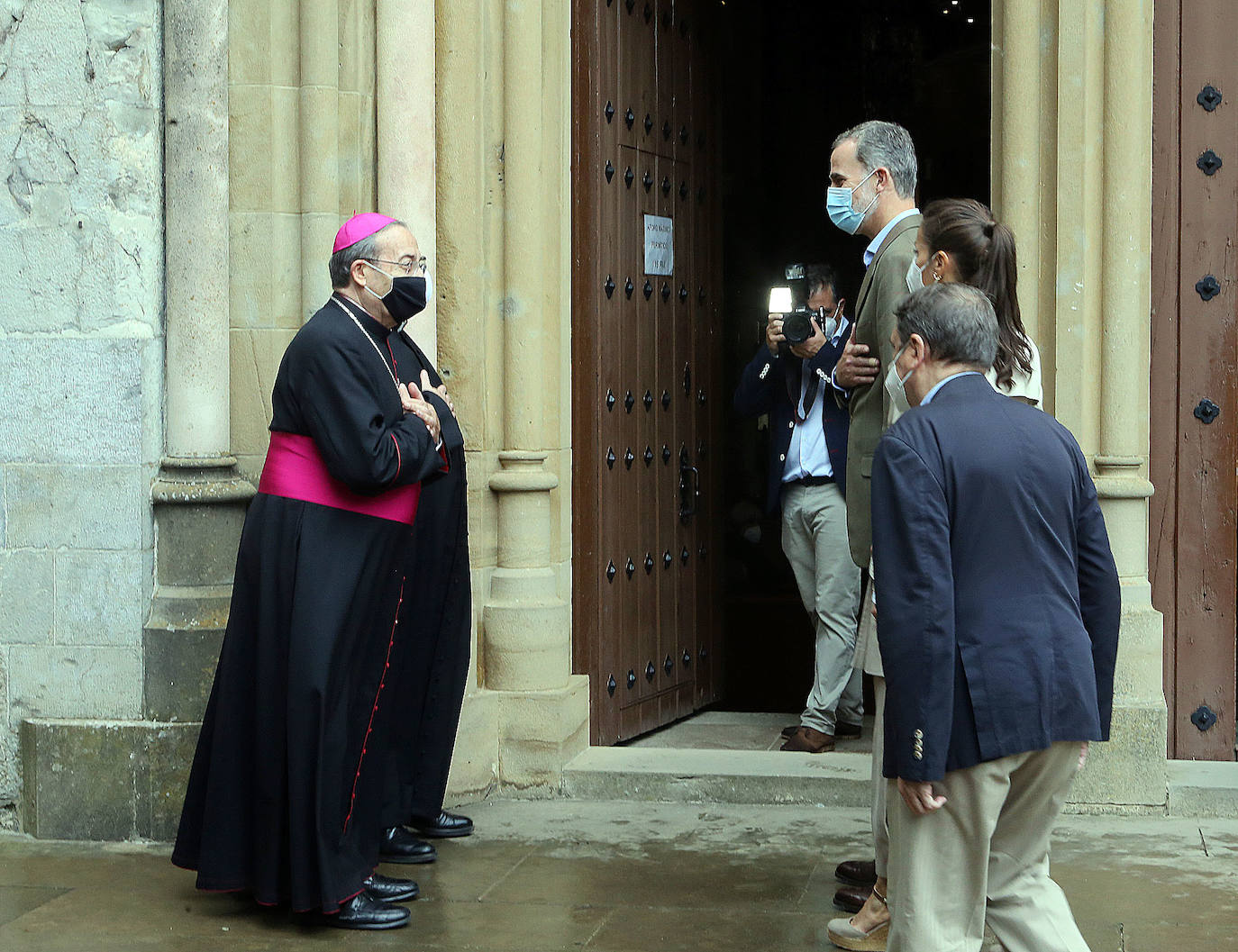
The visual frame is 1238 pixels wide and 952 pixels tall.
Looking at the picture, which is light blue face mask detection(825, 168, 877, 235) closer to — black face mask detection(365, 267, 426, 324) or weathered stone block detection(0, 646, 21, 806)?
black face mask detection(365, 267, 426, 324)

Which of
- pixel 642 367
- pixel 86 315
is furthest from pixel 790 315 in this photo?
pixel 86 315

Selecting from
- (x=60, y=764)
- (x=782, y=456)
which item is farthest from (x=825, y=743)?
(x=60, y=764)

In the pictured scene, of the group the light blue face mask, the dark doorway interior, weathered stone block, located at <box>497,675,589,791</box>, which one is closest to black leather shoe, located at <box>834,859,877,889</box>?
weathered stone block, located at <box>497,675,589,791</box>

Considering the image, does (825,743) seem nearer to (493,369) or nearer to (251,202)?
(493,369)

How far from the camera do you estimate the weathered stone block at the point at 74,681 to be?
5.08 m

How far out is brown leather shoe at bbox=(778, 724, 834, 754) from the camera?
5.86m

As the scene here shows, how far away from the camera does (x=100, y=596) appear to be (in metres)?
5.08

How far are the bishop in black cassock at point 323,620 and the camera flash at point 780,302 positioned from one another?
1.62 meters

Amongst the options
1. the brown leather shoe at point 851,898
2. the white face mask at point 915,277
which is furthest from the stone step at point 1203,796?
the white face mask at point 915,277

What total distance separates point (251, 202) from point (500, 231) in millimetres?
815

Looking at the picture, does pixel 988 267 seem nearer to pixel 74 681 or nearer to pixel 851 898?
pixel 851 898

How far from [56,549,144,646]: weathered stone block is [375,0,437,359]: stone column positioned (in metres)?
1.13

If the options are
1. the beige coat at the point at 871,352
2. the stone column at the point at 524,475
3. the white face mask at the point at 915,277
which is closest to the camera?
the white face mask at the point at 915,277

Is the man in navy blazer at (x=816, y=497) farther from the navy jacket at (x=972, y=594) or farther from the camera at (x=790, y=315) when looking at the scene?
the navy jacket at (x=972, y=594)
